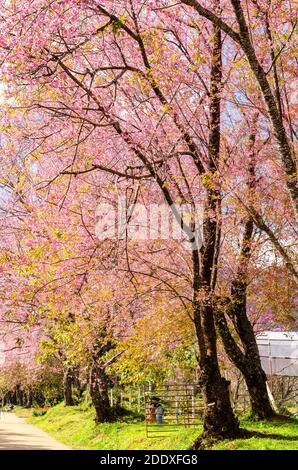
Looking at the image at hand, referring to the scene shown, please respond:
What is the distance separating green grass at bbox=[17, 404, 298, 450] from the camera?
34.0 ft

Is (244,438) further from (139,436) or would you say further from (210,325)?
(139,436)

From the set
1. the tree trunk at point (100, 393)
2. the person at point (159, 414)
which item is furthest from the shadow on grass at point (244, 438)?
the tree trunk at point (100, 393)

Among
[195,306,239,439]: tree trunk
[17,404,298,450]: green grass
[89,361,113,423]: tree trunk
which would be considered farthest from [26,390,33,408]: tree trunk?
[195,306,239,439]: tree trunk

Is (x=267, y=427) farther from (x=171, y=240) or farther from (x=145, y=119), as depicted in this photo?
(x=145, y=119)

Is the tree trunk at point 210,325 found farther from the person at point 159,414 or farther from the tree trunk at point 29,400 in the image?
the tree trunk at point 29,400

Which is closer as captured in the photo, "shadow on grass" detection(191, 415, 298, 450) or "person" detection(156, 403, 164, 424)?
"shadow on grass" detection(191, 415, 298, 450)

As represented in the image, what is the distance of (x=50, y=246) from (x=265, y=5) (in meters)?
5.68

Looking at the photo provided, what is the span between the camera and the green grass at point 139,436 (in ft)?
34.0

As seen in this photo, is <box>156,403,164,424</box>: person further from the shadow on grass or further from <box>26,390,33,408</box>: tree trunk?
<box>26,390,33,408</box>: tree trunk

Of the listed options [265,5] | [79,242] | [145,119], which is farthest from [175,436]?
[265,5]

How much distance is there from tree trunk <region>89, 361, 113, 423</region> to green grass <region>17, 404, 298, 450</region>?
444 millimetres

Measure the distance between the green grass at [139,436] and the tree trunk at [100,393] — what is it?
17.5 inches

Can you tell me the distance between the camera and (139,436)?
50.4 feet

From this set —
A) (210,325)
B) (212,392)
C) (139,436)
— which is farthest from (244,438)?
(139,436)
